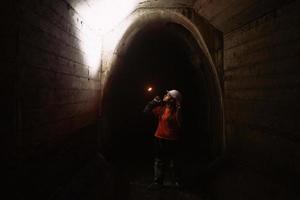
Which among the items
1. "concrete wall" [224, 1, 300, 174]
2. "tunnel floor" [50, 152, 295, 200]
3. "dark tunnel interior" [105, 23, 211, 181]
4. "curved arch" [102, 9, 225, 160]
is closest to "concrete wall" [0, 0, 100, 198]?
"tunnel floor" [50, 152, 295, 200]

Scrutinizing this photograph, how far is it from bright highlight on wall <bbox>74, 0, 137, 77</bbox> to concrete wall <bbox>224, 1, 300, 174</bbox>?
2505 mm

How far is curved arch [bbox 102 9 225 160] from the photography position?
5.14 meters

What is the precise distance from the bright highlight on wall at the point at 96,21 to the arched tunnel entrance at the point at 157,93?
94 centimetres

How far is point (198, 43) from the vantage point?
5762 mm

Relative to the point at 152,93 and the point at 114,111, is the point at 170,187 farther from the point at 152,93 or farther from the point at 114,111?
the point at 152,93

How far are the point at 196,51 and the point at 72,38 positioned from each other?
13.9 feet

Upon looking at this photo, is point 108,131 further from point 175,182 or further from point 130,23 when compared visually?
point 130,23

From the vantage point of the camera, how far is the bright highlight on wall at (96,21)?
3.91 meters

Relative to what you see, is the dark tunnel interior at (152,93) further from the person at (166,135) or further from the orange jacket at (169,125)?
the orange jacket at (169,125)

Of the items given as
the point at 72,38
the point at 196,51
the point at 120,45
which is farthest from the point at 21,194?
the point at 196,51

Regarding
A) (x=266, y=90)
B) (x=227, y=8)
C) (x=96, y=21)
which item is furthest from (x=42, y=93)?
(x=227, y=8)

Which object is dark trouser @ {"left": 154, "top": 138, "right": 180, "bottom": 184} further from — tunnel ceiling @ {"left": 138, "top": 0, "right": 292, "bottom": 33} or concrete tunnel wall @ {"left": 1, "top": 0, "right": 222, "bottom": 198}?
tunnel ceiling @ {"left": 138, "top": 0, "right": 292, "bottom": 33}

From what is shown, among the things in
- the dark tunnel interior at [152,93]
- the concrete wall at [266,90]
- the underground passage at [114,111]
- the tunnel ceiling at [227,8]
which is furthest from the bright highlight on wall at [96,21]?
the concrete wall at [266,90]

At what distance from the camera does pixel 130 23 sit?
18.6 ft
